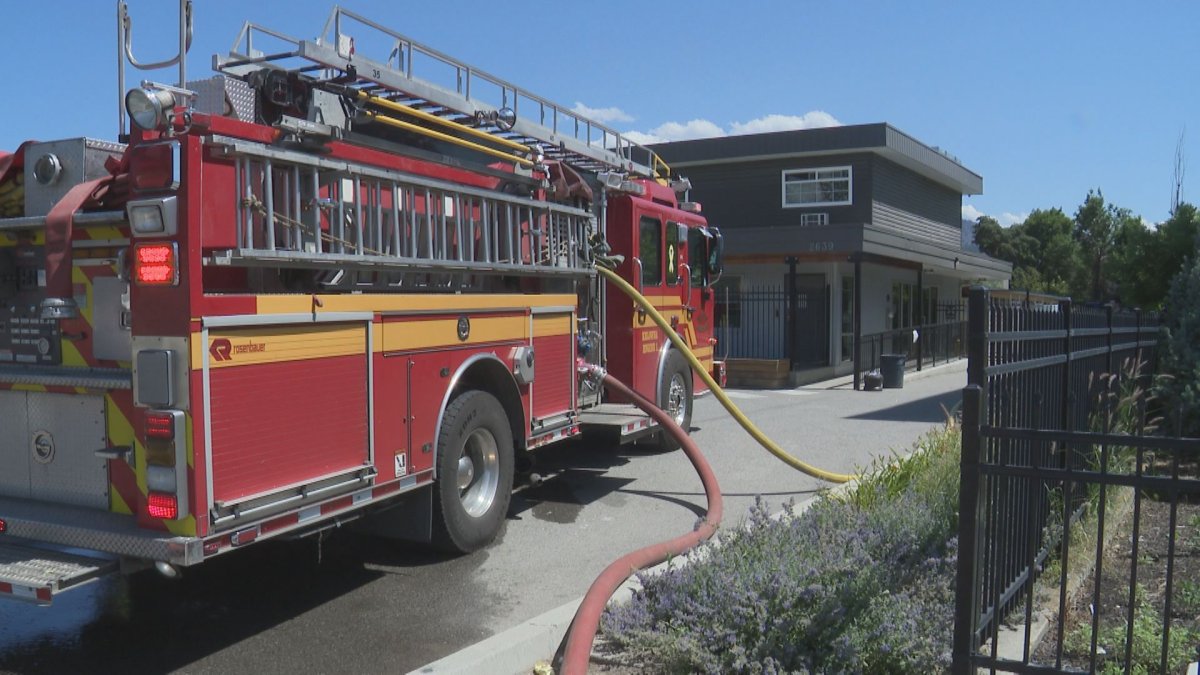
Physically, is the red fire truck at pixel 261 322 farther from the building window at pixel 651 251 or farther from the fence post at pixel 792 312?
the fence post at pixel 792 312

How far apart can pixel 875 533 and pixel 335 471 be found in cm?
285

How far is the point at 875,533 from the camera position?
508cm

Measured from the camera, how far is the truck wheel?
20.0ft

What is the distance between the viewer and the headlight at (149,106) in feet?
14.5

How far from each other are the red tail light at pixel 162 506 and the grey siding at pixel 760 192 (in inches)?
906

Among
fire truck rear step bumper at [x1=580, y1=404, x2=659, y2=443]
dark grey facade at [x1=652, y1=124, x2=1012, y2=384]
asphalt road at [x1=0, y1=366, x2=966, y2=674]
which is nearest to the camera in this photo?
asphalt road at [x1=0, y1=366, x2=966, y2=674]

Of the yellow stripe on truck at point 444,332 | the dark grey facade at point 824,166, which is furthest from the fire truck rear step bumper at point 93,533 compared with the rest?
the dark grey facade at point 824,166

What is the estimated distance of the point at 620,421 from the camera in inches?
328

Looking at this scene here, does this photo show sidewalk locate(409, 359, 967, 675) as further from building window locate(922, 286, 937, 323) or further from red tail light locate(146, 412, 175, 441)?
building window locate(922, 286, 937, 323)

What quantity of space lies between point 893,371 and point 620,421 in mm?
11870

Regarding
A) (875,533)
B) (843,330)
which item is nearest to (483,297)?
(875,533)

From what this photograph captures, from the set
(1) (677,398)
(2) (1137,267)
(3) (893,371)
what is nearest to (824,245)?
(3) (893,371)

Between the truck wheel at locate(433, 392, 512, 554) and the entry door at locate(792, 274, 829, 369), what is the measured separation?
15209 millimetres

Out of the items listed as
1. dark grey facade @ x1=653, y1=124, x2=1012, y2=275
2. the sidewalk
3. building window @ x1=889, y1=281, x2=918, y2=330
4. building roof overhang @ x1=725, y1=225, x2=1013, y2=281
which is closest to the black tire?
A: the sidewalk
